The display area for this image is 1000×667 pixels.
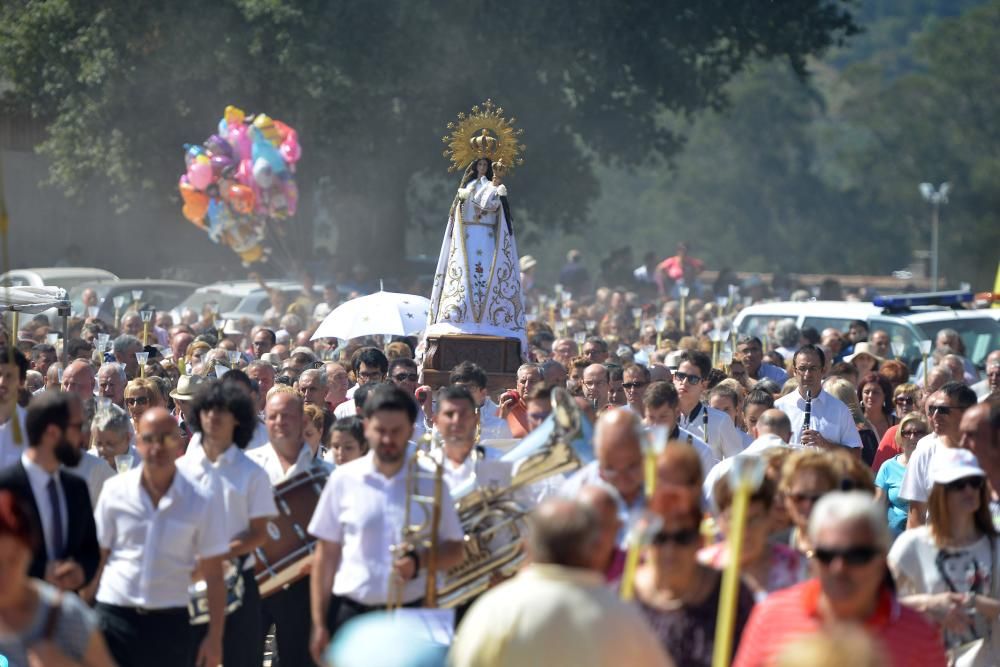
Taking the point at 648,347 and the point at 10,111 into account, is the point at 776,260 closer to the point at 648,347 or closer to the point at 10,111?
the point at 10,111

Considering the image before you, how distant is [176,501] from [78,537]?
1.41 feet

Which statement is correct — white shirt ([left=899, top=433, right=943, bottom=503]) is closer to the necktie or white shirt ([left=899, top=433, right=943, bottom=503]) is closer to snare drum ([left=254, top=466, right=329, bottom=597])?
snare drum ([left=254, top=466, right=329, bottom=597])

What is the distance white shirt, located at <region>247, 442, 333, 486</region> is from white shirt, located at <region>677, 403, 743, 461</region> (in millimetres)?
2775

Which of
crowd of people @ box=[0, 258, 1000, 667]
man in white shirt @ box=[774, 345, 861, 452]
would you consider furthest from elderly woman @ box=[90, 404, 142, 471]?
man in white shirt @ box=[774, 345, 861, 452]

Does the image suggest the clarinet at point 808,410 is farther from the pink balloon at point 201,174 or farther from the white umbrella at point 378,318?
the pink balloon at point 201,174

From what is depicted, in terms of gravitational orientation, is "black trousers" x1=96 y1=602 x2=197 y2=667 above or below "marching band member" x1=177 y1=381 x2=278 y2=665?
below

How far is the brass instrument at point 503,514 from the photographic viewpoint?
266 inches

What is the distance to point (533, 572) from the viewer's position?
4543 millimetres

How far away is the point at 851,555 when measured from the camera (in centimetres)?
475

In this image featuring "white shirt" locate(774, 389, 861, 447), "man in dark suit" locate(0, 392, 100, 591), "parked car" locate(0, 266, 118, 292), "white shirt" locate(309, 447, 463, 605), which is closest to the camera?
"man in dark suit" locate(0, 392, 100, 591)

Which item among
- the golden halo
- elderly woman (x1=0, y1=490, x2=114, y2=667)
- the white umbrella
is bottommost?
elderly woman (x1=0, y1=490, x2=114, y2=667)

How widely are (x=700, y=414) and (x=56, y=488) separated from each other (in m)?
4.71

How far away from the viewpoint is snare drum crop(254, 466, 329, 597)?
25.3ft

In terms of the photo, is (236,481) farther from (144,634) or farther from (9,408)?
(9,408)
